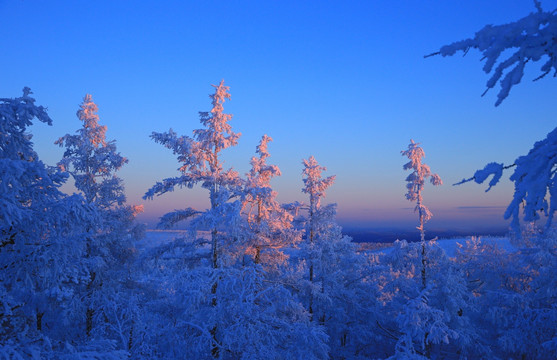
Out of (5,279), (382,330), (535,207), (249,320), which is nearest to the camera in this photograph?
(535,207)

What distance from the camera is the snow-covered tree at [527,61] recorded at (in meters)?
2.69

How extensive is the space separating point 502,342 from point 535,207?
18257 millimetres

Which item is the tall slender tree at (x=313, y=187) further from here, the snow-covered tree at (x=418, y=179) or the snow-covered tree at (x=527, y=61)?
the snow-covered tree at (x=527, y=61)

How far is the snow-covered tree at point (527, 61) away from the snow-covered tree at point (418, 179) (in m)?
15.1

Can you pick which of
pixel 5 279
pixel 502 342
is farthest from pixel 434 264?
pixel 5 279

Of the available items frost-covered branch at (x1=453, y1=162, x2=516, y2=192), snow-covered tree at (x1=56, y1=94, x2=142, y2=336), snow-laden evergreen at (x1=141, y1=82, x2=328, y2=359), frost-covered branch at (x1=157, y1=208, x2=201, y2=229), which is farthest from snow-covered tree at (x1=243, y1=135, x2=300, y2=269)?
frost-covered branch at (x1=453, y1=162, x2=516, y2=192)

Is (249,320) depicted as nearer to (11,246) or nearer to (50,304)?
(11,246)

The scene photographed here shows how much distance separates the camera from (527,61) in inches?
111

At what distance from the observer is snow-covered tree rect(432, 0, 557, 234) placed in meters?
2.69

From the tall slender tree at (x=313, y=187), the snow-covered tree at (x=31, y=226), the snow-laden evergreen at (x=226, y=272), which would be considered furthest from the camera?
the tall slender tree at (x=313, y=187)

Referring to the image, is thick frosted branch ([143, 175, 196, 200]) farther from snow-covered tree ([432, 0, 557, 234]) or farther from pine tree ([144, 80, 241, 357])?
snow-covered tree ([432, 0, 557, 234])

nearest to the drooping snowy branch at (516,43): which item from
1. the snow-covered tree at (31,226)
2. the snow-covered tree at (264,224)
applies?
the snow-covered tree at (31,226)

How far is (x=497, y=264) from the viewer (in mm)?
24797

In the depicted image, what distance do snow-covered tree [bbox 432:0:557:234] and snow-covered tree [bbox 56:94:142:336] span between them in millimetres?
16334
